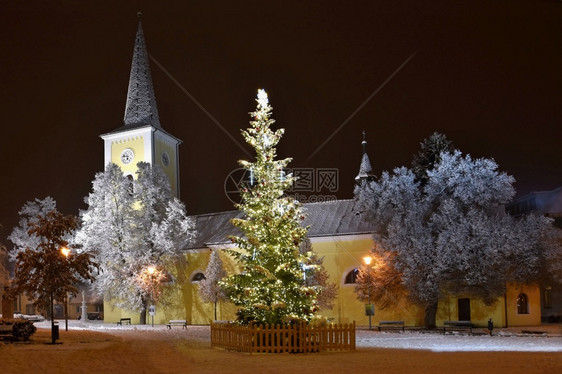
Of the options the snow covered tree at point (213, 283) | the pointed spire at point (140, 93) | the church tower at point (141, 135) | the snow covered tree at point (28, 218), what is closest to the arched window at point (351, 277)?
the snow covered tree at point (213, 283)

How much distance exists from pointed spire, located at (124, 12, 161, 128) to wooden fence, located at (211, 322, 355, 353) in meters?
32.7

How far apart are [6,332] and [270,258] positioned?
35.1 ft

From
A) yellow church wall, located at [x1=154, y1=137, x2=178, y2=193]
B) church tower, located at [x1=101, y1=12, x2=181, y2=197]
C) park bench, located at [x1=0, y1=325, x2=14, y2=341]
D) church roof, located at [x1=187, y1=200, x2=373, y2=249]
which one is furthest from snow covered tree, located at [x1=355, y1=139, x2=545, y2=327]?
church tower, located at [x1=101, y1=12, x2=181, y2=197]

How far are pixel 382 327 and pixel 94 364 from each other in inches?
863

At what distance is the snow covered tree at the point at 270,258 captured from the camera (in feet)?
63.7

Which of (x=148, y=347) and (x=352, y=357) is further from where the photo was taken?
(x=148, y=347)

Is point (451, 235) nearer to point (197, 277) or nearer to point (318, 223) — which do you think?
point (318, 223)

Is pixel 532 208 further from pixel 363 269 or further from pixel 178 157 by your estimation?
pixel 178 157

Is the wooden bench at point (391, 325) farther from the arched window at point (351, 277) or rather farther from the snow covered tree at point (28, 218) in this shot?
the snow covered tree at point (28, 218)

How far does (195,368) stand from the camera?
1426 centimetres

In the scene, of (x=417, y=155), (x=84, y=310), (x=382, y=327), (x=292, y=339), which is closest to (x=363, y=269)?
(x=382, y=327)

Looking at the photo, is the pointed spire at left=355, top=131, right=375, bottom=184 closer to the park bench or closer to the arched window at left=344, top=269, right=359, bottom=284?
the arched window at left=344, top=269, right=359, bottom=284

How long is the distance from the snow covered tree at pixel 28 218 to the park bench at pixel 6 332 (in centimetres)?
3158

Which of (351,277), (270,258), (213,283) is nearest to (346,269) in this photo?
(351,277)
